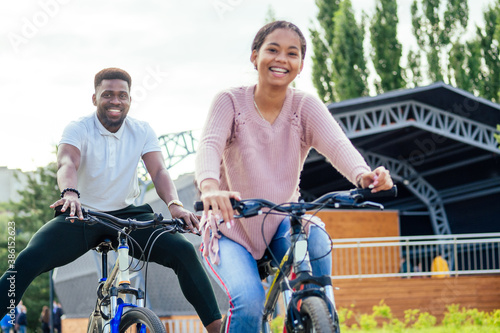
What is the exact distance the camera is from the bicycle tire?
2.48 meters

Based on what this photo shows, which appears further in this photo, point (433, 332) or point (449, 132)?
point (449, 132)

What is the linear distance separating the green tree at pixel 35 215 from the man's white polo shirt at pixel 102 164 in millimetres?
28374

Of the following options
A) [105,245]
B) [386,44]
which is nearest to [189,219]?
[105,245]

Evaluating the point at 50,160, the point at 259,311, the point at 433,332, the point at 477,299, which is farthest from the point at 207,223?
the point at 50,160

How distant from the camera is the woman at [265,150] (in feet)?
9.87

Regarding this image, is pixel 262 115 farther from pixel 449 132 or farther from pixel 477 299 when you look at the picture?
pixel 449 132

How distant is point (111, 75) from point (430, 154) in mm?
22933

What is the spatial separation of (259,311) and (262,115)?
0.90 m

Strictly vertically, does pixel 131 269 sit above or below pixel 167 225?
below

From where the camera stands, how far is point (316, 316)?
8.23 feet

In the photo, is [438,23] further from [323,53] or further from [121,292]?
[121,292]

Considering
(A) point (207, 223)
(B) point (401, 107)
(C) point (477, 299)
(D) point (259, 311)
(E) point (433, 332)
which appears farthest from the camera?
(B) point (401, 107)

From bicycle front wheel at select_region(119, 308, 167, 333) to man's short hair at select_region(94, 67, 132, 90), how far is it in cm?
139

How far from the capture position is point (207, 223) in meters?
3.11
